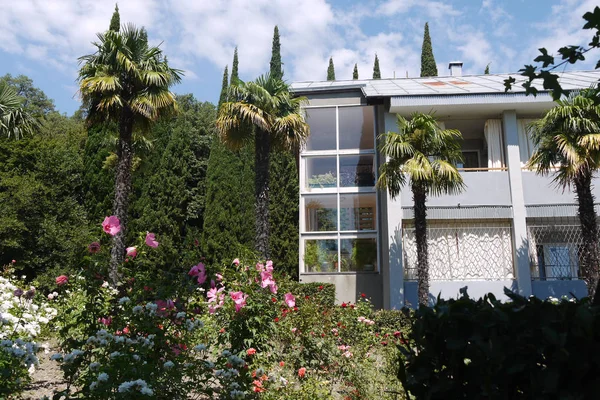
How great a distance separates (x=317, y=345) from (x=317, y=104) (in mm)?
12858

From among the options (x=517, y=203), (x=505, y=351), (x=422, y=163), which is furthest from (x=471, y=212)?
(x=505, y=351)

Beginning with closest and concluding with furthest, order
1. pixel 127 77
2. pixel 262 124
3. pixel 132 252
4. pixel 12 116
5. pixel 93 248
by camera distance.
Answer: pixel 93 248, pixel 132 252, pixel 127 77, pixel 262 124, pixel 12 116

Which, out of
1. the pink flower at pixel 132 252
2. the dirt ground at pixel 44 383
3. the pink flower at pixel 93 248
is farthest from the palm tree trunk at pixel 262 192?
the pink flower at pixel 93 248

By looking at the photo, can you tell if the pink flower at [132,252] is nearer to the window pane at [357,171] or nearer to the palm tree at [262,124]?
the palm tree at [262,124]

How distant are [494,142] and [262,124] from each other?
798 cm

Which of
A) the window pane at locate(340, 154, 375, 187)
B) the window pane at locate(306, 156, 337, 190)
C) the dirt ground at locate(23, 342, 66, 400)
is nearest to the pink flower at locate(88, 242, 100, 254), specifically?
the dirt ground at locate(23, 342, 66, 400)

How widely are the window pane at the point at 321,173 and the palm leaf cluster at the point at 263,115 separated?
2644mm

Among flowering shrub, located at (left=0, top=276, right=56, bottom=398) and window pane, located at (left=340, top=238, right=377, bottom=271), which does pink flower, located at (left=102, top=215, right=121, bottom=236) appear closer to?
flowering shrub, located at (left=0, top=276, right=56, bottom=398)

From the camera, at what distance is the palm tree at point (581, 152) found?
11.0 metres

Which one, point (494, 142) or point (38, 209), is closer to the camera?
point (494, 142)

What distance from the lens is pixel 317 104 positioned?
17.5 meters

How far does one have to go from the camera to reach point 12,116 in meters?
15.7

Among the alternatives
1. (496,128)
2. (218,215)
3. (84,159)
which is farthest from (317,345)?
(84,159)

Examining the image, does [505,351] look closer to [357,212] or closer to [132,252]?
[132,252]
